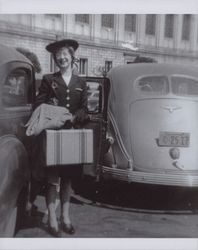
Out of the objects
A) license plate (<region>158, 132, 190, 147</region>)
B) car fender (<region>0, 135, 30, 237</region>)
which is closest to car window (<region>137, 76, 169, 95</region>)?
license plate (<region>158, 132, 190, 147</region>)

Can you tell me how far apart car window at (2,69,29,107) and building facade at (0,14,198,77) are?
4.7 inches

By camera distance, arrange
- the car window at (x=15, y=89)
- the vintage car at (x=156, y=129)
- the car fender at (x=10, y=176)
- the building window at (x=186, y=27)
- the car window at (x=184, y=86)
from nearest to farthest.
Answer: the car fender at (x=10, y=176)
the car window at (x=15, y=89)
the building window at (x=186, y=27)
the vintage car at (x=156, y=129)
the car window at (x=184, y=86)

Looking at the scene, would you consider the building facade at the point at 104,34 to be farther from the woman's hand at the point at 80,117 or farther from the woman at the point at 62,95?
the woman's hand at the point at 80,117

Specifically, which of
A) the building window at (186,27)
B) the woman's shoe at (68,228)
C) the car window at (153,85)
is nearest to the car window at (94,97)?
the car window at (153,85)

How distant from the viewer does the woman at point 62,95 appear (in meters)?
1.86

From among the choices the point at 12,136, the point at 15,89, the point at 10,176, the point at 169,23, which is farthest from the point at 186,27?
the point at 10,176

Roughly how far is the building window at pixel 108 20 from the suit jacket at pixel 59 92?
12.7 inches

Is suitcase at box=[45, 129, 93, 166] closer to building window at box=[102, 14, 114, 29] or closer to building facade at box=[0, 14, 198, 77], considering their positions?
building facade at box=[0, 14, 198, 77]

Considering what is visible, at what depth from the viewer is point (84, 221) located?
1.97 metres

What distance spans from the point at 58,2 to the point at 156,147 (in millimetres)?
882

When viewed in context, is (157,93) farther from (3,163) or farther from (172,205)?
(3,163)

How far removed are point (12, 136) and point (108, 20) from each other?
2.45ft

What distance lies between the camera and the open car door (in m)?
2.17

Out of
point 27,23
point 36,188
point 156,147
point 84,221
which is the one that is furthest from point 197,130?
point 27,23
